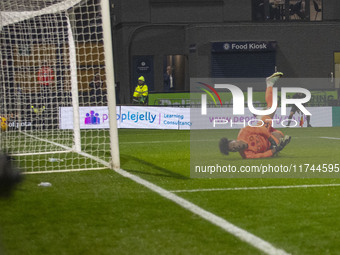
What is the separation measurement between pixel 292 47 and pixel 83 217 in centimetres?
3176

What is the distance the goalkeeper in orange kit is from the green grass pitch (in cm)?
141

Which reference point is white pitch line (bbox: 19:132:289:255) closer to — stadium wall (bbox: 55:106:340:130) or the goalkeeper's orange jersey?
the goalkeeper's orange jersey

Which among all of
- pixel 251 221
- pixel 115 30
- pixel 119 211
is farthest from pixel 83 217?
pixel 115 30

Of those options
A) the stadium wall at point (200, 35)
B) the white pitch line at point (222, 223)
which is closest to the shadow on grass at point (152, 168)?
the white pitch line at point (222, 223)

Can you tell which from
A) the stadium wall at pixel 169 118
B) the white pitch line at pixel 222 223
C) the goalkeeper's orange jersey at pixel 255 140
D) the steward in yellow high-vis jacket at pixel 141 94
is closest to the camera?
the white pitch line at pixel 222 223

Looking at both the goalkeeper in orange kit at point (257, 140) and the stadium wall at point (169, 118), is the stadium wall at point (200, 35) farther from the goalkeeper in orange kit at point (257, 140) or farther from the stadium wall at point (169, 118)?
the goalkeeper in orange kit at point (257, 140)

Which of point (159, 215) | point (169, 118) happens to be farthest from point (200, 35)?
point (159, 215)

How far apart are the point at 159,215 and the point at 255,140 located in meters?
4.80

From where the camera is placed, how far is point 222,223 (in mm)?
4996

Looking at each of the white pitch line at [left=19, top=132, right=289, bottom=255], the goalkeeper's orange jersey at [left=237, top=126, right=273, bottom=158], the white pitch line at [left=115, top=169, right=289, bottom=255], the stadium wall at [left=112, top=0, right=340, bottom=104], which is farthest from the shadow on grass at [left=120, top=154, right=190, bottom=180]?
the stadium wall at [left=112, top=0, right=340, bottom=104]

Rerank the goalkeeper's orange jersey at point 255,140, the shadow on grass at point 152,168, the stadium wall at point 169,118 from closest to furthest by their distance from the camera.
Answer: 1. the shadow on grass at point 152,168
2. the goalkeeper's orange jersey at point 255,140
3. the stadium wall at point 169,118

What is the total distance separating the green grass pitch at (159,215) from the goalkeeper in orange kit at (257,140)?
1.41m

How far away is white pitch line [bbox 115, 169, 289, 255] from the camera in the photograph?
4.11 metres

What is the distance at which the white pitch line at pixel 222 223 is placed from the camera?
4109 millimetres
